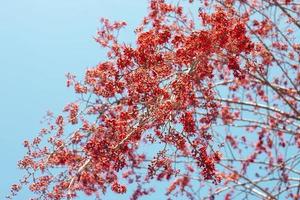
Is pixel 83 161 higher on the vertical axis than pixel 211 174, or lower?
higher

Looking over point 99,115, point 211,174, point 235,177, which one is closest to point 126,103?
point 99,115

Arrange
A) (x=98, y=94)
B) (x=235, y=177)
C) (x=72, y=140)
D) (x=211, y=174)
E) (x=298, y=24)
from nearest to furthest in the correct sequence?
(x=235, y=177), (x=298, y=24), (x=211, y=174), (x=72, y=140), (x=98, y=94)

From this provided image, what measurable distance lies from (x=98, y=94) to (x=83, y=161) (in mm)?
1832

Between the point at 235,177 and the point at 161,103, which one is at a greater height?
the point at 161,103

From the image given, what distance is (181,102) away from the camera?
7.65 metres

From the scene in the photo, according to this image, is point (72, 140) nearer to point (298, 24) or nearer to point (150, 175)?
point (150, 175)

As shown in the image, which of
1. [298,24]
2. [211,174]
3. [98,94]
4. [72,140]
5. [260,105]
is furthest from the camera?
[98,94]

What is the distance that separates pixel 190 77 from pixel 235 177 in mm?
3123

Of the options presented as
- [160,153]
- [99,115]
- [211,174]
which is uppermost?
[99,115]

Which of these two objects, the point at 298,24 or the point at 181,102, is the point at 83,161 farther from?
the point at 298,24

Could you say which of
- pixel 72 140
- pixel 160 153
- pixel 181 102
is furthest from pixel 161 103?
pixel 72 140

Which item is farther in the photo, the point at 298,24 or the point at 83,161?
the point at 83,161

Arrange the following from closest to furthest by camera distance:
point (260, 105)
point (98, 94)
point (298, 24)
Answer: point (298, 24), point (260, 105), point (98, 94)

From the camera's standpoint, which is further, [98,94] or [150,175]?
[98,94]
